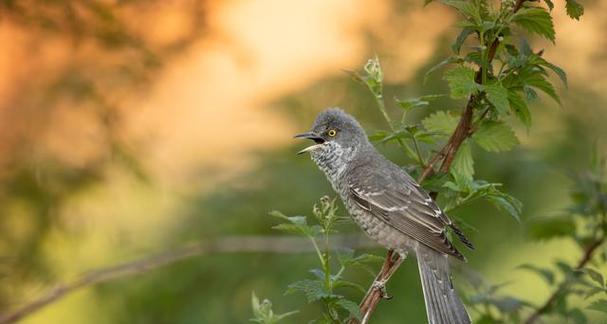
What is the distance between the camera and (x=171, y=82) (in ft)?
22.6

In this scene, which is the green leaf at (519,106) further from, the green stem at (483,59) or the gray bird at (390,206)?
the gray bird at (390,206)

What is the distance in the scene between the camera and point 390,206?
457 centimetres

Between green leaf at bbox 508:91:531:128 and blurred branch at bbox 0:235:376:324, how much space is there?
1.91 m

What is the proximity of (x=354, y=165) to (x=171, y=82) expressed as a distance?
94.1 inches

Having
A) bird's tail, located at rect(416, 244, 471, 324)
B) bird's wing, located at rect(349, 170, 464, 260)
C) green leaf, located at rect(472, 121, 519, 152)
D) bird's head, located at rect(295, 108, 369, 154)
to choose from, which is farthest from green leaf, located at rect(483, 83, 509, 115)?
bird's head, located at rect(295, 108, 369, 154)

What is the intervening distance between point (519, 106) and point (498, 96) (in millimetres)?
230

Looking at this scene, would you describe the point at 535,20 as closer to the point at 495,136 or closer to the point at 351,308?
the point at 495,136

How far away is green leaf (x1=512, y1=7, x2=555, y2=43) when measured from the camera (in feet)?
9.89

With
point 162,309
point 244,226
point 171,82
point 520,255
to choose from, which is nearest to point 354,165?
point 244,226

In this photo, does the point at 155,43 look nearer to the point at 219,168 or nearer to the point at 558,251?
the point at 219,168

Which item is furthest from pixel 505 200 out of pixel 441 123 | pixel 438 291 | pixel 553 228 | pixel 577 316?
pixel 553 228

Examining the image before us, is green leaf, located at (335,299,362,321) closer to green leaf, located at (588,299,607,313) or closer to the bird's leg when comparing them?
the bird's leg

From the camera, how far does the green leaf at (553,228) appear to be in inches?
173

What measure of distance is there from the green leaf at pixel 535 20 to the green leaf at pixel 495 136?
38 centimetres
